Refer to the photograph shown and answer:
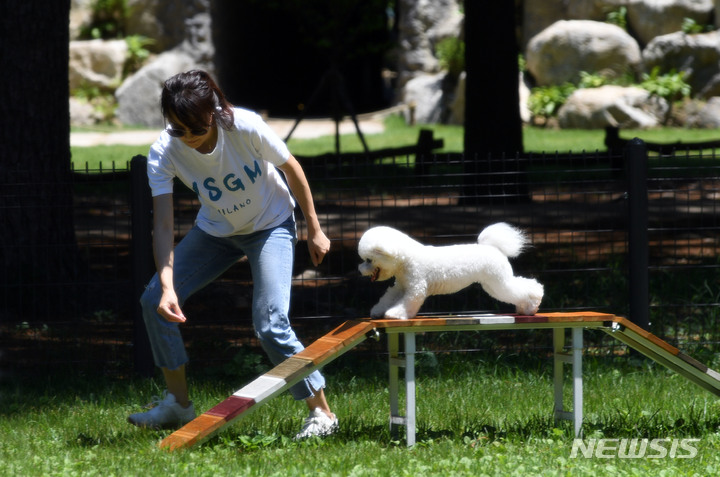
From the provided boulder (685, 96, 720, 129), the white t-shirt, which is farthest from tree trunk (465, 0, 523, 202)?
boulder (685, 96, 720, 129)

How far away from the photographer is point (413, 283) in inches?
178

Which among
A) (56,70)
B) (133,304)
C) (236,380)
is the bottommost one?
(236,380)

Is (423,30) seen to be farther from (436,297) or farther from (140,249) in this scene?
(140,249)

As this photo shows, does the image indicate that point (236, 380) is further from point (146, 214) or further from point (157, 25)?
point (157, 25)

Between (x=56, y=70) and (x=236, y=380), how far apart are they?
10.5 ft

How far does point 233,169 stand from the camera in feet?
14.7

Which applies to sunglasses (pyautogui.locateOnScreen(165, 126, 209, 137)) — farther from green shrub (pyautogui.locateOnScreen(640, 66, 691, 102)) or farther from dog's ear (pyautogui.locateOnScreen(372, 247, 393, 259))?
green shrub (pyautogui.locateOnScreen(640, 66, 691, 102))

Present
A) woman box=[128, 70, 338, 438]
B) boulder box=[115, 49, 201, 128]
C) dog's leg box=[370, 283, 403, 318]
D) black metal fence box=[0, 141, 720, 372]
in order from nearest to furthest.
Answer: woman box=[128, 70, 338, 438]
dog's leg box=[370, 283, 403, 318]
black metal fence box=[0, 141, 720, 372]
boulder box=[115, 49, 201, 128]

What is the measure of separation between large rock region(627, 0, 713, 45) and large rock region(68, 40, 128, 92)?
13.4 meters

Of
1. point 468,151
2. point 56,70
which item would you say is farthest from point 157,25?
point 56,70

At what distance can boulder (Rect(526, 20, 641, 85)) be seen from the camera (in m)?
23.6

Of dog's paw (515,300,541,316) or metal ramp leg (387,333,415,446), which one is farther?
dog's paw (515,300,541,316)

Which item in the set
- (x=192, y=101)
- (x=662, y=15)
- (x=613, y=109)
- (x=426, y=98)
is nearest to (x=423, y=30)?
(x=426, y=98)
